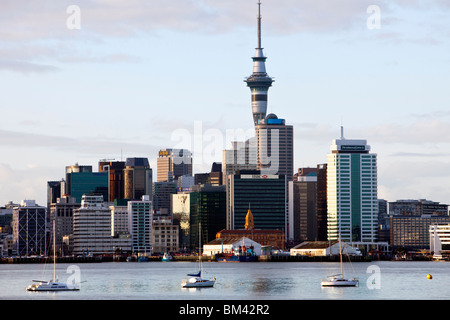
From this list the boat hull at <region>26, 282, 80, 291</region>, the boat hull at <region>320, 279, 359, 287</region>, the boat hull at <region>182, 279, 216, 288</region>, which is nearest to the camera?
the boat hull at <region>26, 282, 80, 291</region>

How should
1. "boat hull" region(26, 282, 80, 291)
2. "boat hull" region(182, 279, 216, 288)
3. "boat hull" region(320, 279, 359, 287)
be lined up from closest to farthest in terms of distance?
1. "boat hull" region(26, 282, 80, 291)
2. "boat hull" region(182, 279, 216, 288)
3. "boat hull" region(320, 279, 359, 287)

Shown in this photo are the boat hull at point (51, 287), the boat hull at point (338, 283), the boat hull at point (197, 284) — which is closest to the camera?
the boat hull at point (51, 287)

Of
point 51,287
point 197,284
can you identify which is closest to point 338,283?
point 197,284

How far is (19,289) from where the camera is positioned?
111125 millimetres

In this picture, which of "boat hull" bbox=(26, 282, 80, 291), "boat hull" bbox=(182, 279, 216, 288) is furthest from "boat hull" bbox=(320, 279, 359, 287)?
"boat hull" bbox=(26, 282, 80, 291)

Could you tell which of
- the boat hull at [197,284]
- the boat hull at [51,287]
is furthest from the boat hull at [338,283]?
the boat hull at [51,287]

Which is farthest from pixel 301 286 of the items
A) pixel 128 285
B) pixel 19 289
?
pixel 19 289

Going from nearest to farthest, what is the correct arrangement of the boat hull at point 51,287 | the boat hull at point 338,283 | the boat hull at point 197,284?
the boat hull at point 51,287 → the boat hull at point 197,284 → the boat hull at point 338,283

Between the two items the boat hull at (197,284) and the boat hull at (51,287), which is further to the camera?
the boat hull at (197,284)

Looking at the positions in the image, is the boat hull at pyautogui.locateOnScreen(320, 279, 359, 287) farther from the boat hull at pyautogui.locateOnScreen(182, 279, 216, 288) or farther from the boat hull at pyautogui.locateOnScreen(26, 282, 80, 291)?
the boat hull at pyautogui.locateOnScreen(26, 282, 80, 291)

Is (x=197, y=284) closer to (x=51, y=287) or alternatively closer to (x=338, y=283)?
(x=338, y=283)

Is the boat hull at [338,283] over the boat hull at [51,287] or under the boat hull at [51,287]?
under

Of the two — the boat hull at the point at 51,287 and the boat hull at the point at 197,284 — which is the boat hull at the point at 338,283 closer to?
the boat hull at the point at 197,284
